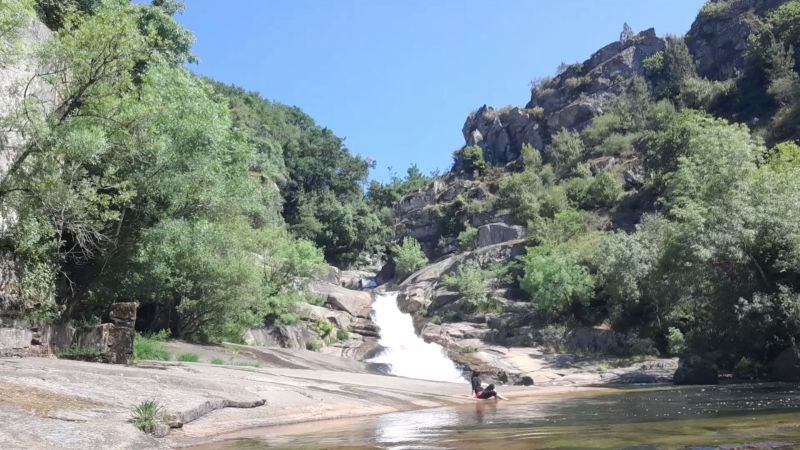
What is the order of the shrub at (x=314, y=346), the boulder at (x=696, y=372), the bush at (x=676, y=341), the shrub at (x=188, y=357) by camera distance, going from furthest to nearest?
the shrub at (x=314, y=346) → the bush at (x=676, y=341) → the boulder at (x=696, y=372) → the shrub at (x=188, y=357)

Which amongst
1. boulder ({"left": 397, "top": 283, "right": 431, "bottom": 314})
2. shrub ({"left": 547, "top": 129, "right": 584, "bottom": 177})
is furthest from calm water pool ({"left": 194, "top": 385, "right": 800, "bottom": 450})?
shrub ({"left": 547, "top": 129, "right": 584, "bottom": 177})

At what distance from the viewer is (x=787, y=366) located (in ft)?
90.7

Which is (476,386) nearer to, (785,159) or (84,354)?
(84,354)

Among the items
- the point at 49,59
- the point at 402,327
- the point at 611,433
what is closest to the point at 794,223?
the point at 611,433

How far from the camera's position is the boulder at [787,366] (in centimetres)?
2711

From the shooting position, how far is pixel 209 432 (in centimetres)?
1270

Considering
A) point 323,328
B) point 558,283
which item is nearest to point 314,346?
point 323,328

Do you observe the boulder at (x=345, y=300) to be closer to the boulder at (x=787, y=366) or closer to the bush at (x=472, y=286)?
the bush at (x=472, y=286)

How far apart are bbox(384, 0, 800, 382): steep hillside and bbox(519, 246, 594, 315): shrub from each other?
0.53ft

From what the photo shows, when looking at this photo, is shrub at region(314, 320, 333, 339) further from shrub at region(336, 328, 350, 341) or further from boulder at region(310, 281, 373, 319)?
boulder at region(310, 281, 373, 319)

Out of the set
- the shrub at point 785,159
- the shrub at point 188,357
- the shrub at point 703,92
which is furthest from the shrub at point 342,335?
the shrub at point 703,92

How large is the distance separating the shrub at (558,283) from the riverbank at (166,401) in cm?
2863

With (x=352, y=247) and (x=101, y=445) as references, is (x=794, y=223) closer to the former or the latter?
(x=101, y=445)

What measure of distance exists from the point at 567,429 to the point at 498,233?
219 ft
